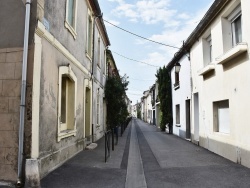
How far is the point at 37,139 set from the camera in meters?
5.29

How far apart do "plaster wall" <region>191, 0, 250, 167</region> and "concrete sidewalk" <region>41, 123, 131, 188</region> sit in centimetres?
316

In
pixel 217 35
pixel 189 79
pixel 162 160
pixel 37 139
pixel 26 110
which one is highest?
pixel 217 35

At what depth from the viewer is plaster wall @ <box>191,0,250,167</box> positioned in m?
6.78

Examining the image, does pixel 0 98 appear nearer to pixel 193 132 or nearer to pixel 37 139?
pixel 37 139

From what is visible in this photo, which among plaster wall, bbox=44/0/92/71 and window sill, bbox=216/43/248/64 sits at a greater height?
plaster wall, bbox=44/0/92/71

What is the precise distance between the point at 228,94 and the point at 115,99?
10109mm

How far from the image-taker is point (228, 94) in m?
7.90

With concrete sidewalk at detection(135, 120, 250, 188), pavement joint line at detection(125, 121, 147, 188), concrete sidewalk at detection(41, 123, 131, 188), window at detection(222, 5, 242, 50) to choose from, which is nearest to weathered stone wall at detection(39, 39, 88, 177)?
concrete sidewalk at detection(41, 123, 131, 188)

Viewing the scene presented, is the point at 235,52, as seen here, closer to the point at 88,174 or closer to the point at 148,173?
the point at 148,173

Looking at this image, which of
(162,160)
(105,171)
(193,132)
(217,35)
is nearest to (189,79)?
(193,132)

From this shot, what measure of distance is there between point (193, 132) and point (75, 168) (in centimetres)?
756

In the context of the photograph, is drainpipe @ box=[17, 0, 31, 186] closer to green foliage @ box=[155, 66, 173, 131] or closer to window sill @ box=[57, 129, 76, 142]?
window sill @ box=[57, 129, 76, 142]

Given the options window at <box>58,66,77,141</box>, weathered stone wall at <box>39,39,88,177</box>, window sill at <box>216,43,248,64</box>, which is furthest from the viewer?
window at <box>58,66,77,141</box>

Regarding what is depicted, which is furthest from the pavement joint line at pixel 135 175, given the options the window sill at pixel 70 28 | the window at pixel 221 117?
the window sill at pixel 70 28
